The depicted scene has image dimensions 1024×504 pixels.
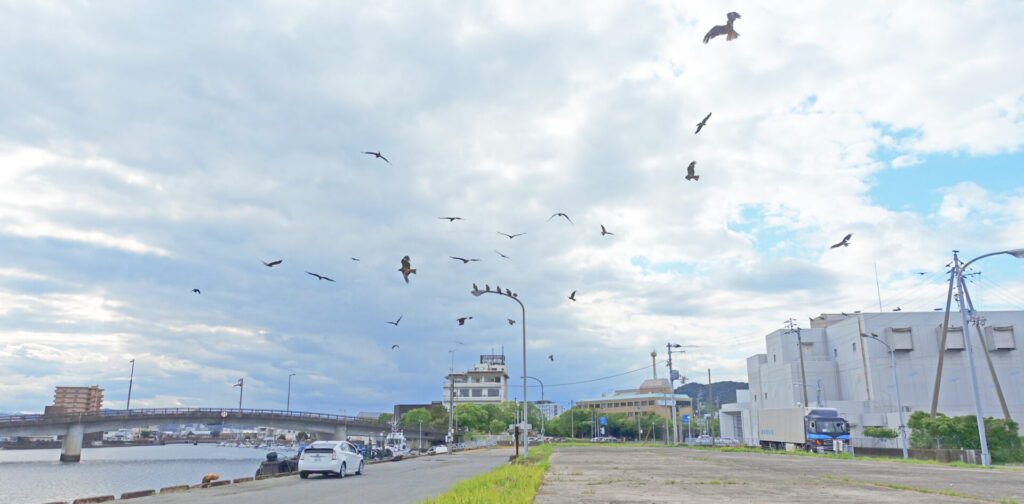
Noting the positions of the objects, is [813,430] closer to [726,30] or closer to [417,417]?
[726,30]

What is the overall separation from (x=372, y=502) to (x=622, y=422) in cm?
15034

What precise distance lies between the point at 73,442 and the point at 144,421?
9.85 m

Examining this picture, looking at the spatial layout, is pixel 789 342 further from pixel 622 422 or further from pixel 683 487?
pixel 683 487

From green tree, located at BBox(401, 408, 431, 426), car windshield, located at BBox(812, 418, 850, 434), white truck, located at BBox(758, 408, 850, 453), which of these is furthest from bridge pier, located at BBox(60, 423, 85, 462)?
car windshield, located at BBox(812, 418, 850, 434)

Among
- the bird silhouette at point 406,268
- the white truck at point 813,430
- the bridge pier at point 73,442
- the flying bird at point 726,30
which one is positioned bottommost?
the bridge pier at point 73,442

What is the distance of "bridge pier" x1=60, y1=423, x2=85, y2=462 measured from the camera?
293 ft

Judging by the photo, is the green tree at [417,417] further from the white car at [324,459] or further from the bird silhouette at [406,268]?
the bird silhouette at [406,268]

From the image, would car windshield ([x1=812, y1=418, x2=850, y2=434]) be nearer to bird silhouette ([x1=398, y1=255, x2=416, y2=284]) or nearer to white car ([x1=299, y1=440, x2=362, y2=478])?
white car ([x1=299, y1=440, x2=362, y2=478])

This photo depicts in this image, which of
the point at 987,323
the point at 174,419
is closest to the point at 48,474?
the point at 174,419

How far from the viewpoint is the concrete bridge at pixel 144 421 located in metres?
87.3

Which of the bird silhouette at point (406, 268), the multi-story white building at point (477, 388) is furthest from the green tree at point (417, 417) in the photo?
the bird silhouette at point (406, 268)

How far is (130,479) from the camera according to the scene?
2522 inches

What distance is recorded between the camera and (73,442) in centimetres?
9088

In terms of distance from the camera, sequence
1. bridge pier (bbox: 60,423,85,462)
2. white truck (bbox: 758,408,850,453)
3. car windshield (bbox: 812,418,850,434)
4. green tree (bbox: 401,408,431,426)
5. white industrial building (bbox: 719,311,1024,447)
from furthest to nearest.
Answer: green tree (bbox: 401,408,431,426), bridge pier (bbox: 60,423,85,462), white industrial building (bbox: 719,311,1024,447), car windshield (bbox: 812,418,850,434), white truck (bbox: 758,408,850,453)
